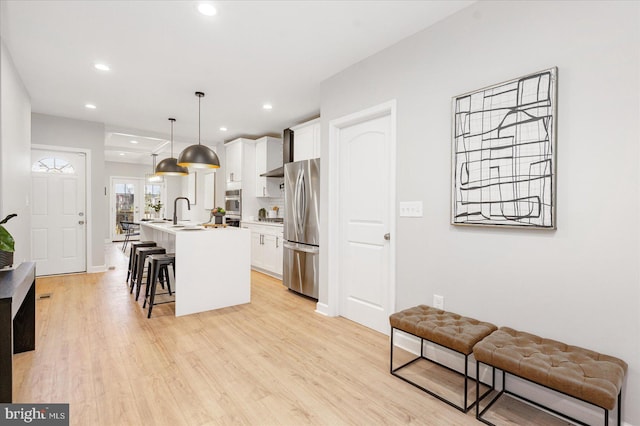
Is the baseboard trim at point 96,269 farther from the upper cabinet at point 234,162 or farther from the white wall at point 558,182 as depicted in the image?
the white wall at point 558,182

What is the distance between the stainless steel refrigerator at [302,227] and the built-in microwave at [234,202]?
2017 millimetres

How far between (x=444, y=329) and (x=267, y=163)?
182 inches

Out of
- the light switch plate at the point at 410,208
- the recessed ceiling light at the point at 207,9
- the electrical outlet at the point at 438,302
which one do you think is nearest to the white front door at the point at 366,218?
the light switch plate at the point at 410,208

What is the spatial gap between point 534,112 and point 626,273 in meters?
0.97

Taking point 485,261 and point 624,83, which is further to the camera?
point 485,261

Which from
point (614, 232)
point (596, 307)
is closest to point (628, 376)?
point (596, 307)

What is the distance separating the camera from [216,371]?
2.28m

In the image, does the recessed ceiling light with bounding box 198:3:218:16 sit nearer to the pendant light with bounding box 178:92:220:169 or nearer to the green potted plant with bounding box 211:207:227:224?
the pendant light with bounding box 178:92:220:169

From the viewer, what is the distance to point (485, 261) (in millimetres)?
2152

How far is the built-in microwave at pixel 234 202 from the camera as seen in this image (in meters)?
6.26

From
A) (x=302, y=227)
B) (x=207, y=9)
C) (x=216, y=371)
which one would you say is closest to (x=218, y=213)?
(x=302, y=227)

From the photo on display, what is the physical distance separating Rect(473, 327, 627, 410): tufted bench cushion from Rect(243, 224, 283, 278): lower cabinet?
3711 mm

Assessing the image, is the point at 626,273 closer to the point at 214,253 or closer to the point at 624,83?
the point at 624,83

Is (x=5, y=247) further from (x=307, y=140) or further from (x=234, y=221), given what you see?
(x=234, y=221)
